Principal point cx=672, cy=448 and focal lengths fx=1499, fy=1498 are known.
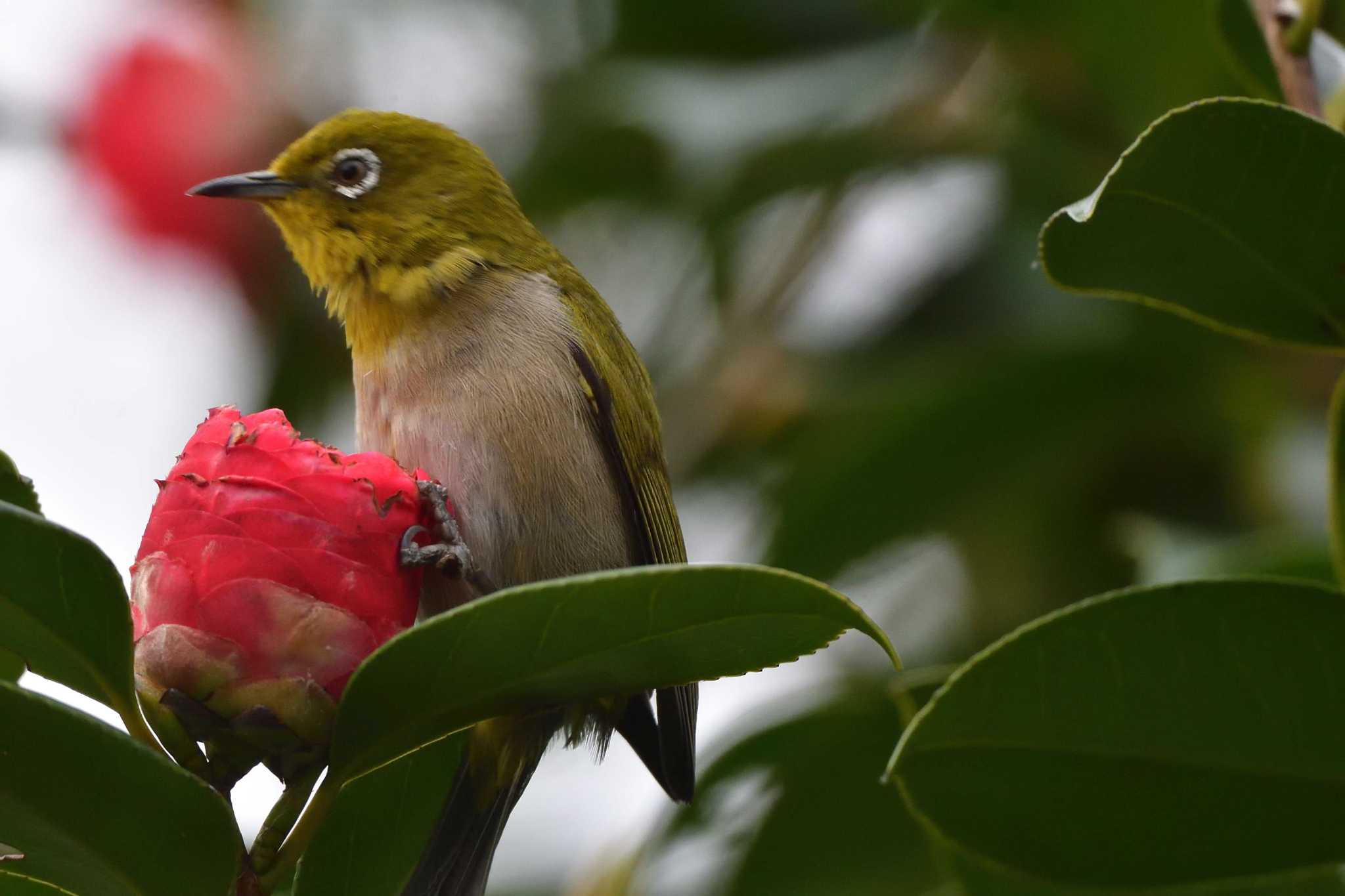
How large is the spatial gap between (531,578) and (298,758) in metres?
1.44

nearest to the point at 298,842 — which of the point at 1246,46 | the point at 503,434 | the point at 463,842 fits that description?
the point at 463,842

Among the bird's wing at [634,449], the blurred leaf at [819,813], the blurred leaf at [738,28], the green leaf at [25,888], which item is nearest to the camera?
the green leaf at [25,888]

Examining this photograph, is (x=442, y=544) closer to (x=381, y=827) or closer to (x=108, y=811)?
(x=381, y=827)

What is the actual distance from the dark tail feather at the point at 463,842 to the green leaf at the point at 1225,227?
134cm

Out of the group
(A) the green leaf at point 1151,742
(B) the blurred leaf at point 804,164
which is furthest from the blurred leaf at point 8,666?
(B) the blurred leaf at point 804,164

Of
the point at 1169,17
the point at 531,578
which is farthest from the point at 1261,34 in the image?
the point at 531,578

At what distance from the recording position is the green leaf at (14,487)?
192cm

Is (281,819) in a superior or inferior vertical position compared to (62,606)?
inferior

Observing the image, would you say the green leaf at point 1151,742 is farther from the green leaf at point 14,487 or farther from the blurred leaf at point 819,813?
the green leaf at point 14,487

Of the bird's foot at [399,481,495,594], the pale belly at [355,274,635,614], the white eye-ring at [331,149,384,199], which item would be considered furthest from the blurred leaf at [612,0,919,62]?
the bird's foot at [399,481,495,594]

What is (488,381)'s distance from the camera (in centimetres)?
321

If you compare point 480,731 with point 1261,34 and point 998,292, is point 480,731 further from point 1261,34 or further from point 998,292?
point 998,292

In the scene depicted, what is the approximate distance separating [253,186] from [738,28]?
5.45 ft

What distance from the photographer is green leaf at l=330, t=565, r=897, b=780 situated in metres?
1.58
